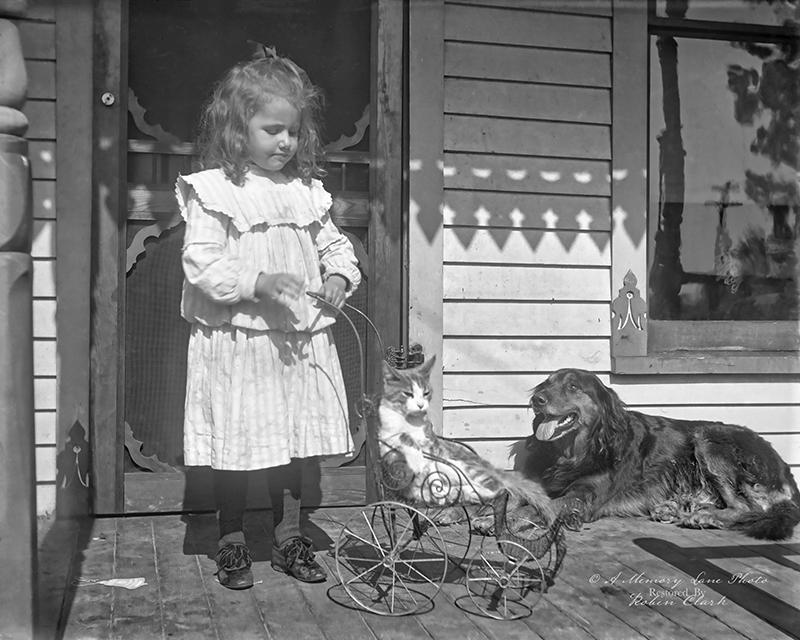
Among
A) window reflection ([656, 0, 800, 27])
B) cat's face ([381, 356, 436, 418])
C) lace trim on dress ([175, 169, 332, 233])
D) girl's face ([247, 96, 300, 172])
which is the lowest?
cat's face ([381, 356, 436, 418])

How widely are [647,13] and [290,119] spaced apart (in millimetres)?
2655

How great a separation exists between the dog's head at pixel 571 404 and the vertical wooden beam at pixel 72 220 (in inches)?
86.3

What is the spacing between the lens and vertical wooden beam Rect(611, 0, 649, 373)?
490 centimetres

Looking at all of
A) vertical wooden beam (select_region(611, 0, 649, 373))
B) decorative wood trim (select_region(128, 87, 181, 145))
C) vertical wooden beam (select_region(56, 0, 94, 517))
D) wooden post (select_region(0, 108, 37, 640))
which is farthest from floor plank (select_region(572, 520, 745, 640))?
decorative wood trim (select_region(128, 87, 181, 145))

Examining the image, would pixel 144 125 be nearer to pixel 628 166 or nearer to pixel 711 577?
pixel 628 166

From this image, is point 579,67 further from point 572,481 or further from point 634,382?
point 572,481

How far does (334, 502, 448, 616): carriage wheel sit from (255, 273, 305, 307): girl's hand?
0.75 metres

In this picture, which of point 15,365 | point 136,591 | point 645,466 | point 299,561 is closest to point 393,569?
point 299,561

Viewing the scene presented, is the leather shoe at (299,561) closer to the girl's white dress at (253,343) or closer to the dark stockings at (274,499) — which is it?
the dark stockings at (274,499)

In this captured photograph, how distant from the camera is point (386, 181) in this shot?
462 cm

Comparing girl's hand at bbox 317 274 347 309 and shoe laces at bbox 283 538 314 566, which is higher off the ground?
girl's hand at bbox 317 274 347 309

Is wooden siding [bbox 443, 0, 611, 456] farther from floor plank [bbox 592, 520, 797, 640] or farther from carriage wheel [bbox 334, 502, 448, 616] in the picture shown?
carriage wheel [bbox 334, 502, 448, 616]

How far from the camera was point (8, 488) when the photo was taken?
7.45 ft

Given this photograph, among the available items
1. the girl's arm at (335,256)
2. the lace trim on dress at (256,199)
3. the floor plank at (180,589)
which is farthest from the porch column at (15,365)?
the girl's arm at (335,256)
